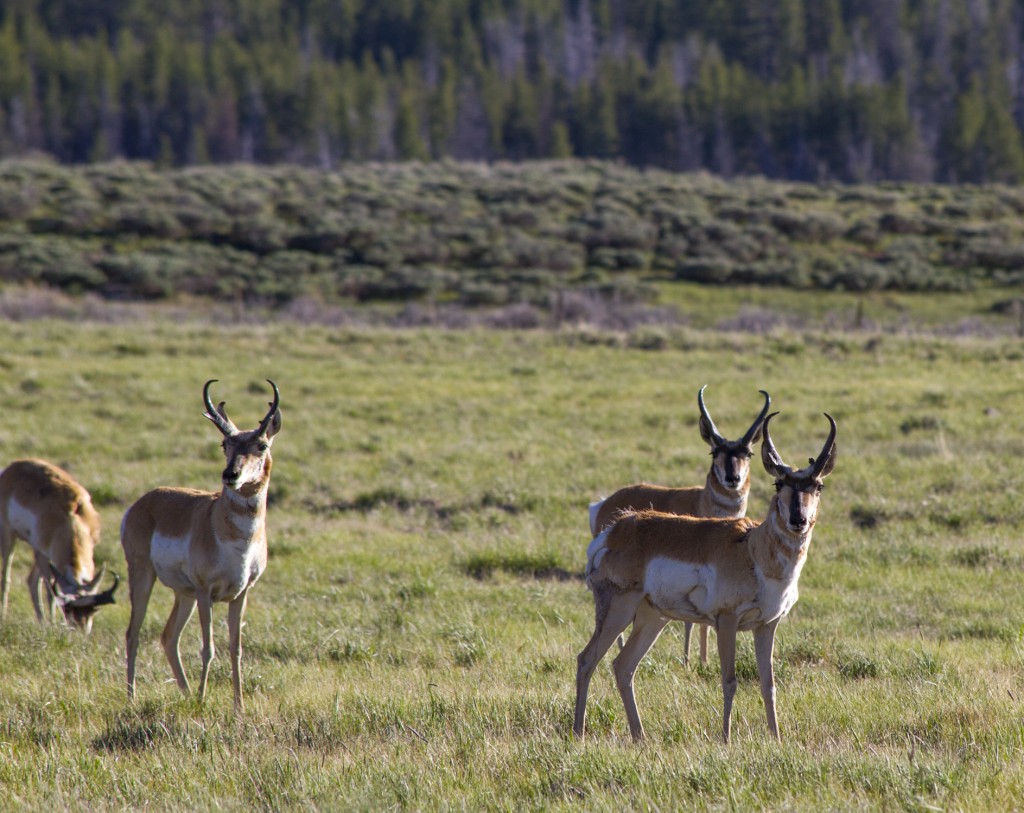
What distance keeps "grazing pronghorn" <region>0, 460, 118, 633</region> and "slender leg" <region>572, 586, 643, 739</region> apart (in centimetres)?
494

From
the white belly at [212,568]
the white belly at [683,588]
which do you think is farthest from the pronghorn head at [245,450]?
the white belly at [683,588]

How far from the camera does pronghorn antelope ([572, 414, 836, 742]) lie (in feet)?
19.6

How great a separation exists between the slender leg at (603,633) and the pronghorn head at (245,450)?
2337 millimetres

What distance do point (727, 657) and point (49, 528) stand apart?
6.63 metres

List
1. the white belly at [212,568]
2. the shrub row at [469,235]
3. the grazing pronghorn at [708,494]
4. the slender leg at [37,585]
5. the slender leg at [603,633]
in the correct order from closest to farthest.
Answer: the slender leg at [603,633] → the white belly at [212,568] → the grazing pronghorn at [708,494] → the slender leg at [37,585] → the shrub row at [469,235]

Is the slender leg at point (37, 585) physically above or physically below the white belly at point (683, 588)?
below

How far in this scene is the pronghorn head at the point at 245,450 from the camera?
670 cm

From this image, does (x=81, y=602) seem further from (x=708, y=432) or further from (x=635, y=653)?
(x=708, y=432)

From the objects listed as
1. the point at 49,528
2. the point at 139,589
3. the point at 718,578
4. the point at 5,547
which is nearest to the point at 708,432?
the point at 718,578

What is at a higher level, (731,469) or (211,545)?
(731,469)

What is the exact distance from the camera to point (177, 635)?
762cm

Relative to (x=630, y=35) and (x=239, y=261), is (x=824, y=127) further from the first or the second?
(x=239, y=261)

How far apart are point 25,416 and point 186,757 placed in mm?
14073

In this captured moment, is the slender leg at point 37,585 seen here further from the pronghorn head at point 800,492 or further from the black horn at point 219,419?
the pronghorn head at point 800,492
